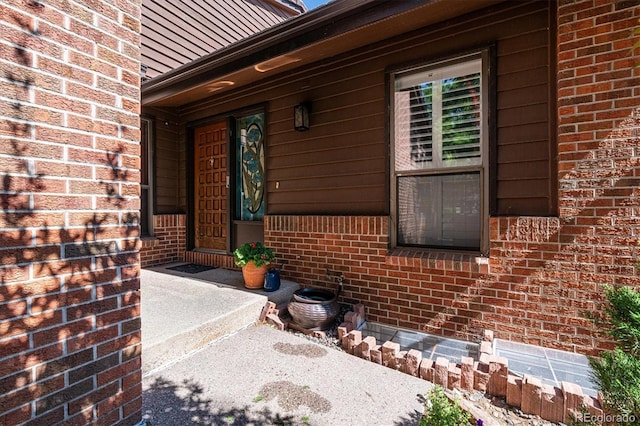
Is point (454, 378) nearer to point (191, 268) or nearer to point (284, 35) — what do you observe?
point (284, 35)

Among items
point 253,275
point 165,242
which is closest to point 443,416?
point 253,275

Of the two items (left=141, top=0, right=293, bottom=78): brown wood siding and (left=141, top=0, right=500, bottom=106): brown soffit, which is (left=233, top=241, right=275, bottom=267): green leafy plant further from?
(left=141, top=0, right=293, bottom=78): brown wood siding

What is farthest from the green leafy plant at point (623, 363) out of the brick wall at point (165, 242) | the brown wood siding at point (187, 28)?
the brown wood siding at point (187, 28)

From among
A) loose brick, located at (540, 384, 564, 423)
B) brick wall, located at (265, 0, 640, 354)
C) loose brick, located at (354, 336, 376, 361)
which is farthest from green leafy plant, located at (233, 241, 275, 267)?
loose brick, located at (540, 384, 564, 423)

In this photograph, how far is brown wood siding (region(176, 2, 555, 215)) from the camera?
2.64 meters

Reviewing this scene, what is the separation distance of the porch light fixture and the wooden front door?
161 centimetres

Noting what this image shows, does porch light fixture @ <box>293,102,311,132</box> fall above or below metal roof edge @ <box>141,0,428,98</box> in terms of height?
below

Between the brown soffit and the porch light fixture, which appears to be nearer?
the brown soffit

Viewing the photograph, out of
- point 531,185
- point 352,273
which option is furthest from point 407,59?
point 352,273

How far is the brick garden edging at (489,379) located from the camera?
6.02 ft

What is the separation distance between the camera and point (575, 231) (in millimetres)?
2480

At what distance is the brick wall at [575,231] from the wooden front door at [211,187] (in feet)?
10.9

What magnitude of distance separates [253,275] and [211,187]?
2.15m

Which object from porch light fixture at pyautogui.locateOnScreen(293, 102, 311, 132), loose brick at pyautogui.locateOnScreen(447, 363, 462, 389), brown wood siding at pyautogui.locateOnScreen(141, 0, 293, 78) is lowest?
loose brick at pyautogui.locateOnScreen(447, 363, 462, 389)
